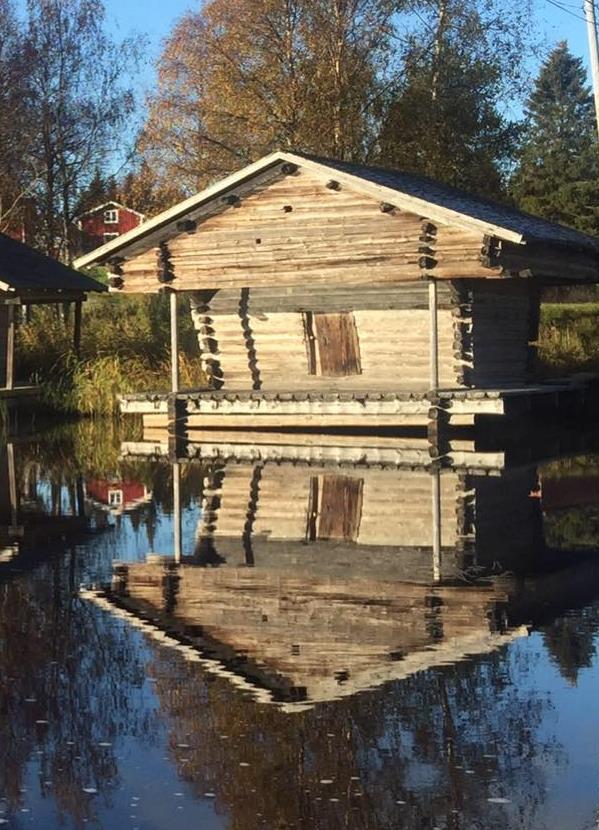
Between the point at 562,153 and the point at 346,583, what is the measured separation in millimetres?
64306

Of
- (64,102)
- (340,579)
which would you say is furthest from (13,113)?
(340,579)

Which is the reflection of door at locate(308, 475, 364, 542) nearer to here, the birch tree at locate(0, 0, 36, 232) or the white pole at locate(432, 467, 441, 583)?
the white pole at locate(432, 467, 441, 583)

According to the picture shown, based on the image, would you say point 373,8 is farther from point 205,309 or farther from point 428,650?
point 428,650

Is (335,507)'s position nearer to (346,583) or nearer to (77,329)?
(346,583)

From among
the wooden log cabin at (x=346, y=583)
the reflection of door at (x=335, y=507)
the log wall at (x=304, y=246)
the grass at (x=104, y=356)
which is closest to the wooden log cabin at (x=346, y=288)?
the log wall at (x=304, y=246)

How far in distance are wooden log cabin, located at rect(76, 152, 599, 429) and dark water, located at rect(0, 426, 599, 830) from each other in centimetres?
947

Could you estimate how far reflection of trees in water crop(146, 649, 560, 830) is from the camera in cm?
684

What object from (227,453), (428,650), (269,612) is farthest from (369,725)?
(227,453)

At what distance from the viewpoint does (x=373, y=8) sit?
45.6 meters

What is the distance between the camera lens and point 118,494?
1981 centimetres

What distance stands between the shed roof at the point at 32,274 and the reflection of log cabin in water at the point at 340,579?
16146 mm

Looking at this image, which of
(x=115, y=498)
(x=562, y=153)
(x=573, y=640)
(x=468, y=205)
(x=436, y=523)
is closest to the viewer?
(x=573, y=640)

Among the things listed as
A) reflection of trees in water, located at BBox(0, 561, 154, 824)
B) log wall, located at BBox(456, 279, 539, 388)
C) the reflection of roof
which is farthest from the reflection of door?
log wall, located at BBox(456, 279, 539, 388)

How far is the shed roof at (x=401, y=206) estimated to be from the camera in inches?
1028
